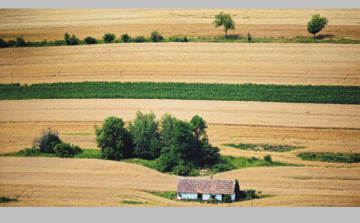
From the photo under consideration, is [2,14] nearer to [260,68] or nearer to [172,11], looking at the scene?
[172,11]

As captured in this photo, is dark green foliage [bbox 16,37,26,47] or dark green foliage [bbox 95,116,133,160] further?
dark green foliage [bbox 16,37,26,47]

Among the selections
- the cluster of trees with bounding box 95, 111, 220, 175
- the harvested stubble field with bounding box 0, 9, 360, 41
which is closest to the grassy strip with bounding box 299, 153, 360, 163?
the cluster of trees with bounding box 95, 111, 220, 175

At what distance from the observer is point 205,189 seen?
190 ft

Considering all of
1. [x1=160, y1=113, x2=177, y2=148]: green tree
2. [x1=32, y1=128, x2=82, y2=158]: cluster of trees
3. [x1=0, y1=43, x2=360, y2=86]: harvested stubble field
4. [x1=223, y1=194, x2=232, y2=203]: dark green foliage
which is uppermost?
[x1=0, y1=43, x2=360, y2=86]: harvested stubble field

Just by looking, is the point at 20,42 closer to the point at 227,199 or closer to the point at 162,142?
the point at 162,142

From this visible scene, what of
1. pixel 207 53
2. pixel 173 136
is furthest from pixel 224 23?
pixel 173 136

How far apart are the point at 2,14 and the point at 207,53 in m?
33.5

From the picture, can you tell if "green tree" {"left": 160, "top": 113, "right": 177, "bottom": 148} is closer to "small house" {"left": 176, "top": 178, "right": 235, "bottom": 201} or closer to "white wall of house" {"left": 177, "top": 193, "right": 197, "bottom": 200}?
"small house" {"left": 176, "top": 178, "right": 235, "bottom": 201}

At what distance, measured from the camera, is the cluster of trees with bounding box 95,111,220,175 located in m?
64.4

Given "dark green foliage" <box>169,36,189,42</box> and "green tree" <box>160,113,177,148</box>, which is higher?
"dark green foliage" <box>169,36,189,42</box>

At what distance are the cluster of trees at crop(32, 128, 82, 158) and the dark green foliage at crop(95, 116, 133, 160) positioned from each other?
2923 mm

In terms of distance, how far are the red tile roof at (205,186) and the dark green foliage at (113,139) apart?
10.6 meters

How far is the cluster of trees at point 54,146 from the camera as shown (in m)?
67.2

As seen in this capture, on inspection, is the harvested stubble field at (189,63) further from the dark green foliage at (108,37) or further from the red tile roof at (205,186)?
the red tile roof at (205,186)
